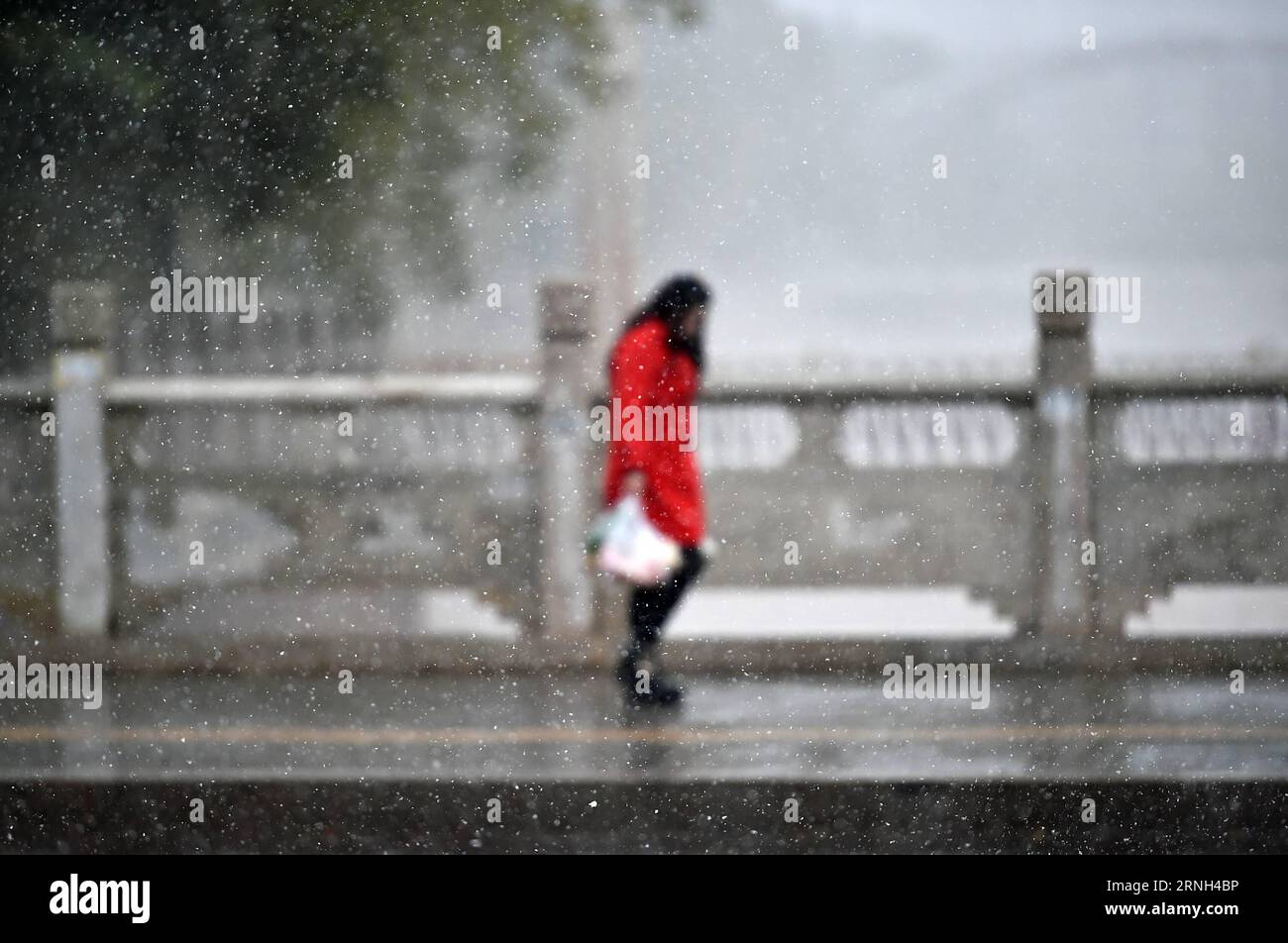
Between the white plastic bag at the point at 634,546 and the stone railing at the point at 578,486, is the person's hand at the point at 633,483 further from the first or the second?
the stone railing at the point at 578,486

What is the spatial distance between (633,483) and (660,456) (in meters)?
0.08

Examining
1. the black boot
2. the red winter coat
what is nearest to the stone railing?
the black boot

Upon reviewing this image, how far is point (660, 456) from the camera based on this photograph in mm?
2838

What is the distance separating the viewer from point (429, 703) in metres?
2.97

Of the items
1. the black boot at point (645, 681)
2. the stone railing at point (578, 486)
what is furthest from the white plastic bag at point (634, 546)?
the stone railing at point (578, 486)

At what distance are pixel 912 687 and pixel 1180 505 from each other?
0.90 m

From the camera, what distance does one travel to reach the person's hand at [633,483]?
2.82 meters

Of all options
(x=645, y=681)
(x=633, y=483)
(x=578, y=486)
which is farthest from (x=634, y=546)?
(x=578, y=486)

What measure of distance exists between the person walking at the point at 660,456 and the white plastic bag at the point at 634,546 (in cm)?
2

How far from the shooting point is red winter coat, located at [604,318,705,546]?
2.75m

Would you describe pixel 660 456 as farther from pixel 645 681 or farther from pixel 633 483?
pixel 645 681

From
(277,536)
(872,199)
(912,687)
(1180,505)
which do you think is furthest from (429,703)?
(1180,505)

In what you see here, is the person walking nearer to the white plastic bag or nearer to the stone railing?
the white plastic bag

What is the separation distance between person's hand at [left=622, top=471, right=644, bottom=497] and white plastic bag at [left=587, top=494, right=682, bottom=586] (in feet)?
0.04
